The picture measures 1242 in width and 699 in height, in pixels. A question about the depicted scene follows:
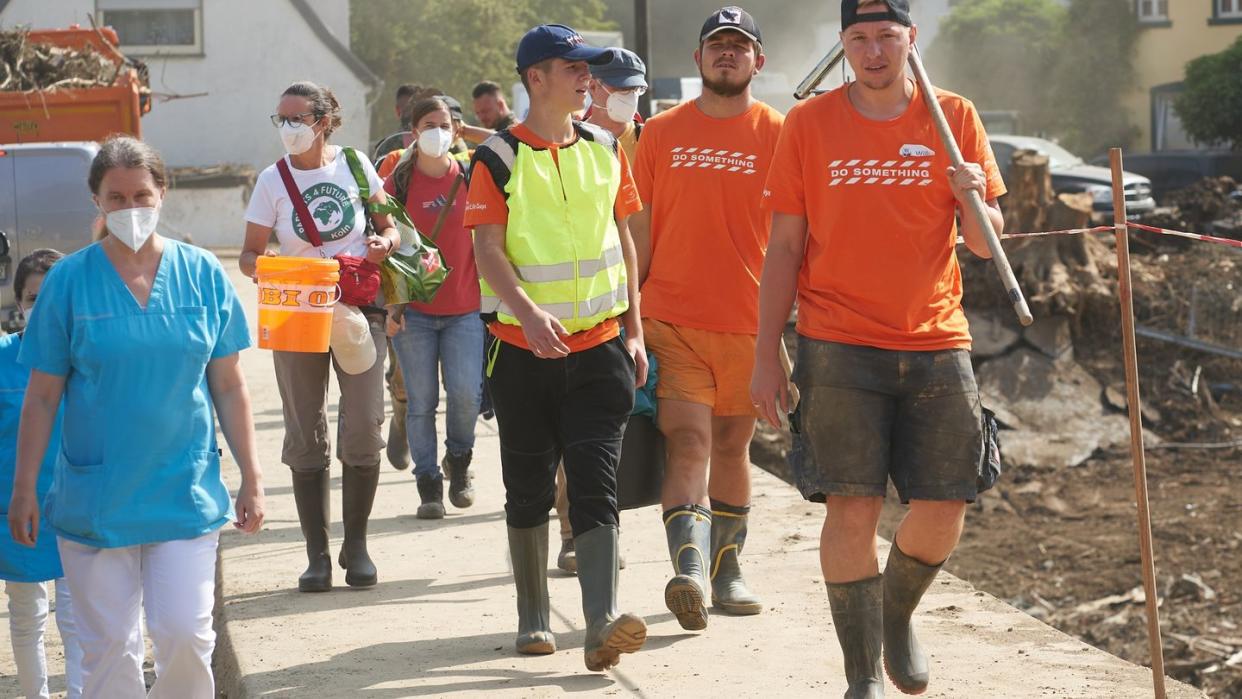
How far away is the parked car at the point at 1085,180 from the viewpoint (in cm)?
2655

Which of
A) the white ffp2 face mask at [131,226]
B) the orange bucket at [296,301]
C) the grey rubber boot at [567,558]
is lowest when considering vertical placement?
the grey rubber boot at [567,558]

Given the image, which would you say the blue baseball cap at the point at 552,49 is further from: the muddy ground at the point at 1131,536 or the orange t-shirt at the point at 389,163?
the muddy ground at the point at 1131,536

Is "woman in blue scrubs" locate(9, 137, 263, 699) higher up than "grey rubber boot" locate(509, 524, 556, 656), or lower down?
higher up

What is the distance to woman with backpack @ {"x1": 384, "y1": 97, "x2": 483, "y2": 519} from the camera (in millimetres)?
8102

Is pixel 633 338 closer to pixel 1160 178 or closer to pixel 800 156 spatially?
pixel 800 156

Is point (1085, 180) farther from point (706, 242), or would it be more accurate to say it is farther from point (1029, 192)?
point (706, 242)

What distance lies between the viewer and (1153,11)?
4972 cm

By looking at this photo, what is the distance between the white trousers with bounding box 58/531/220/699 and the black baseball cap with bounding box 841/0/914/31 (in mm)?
2228

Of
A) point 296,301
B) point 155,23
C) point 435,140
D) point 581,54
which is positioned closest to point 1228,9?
point 155,23

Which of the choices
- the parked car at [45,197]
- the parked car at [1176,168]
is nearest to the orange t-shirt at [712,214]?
the parked car at [45,197]

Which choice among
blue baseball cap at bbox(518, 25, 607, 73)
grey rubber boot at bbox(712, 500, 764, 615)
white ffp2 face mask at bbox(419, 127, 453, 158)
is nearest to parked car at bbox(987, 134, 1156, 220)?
white ffp2 face mask at bbox(419, 127, 453, 158)

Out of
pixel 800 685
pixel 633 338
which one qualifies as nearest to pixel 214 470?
pixel 633 338

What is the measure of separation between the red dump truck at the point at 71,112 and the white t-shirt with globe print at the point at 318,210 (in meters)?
11.1

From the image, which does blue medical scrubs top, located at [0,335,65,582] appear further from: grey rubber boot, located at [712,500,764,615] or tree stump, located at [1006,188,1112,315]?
tree stump, located at [1006,188,1112,315]
